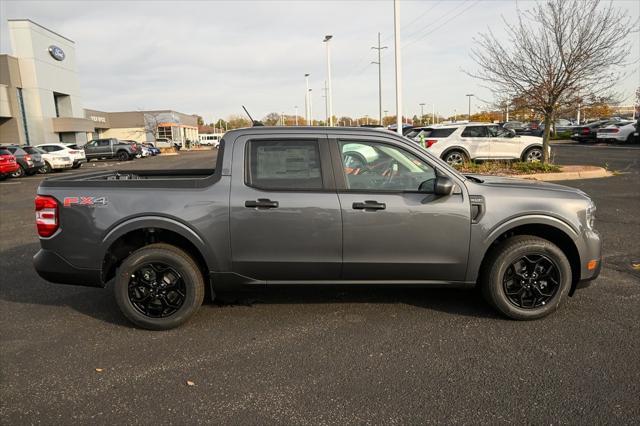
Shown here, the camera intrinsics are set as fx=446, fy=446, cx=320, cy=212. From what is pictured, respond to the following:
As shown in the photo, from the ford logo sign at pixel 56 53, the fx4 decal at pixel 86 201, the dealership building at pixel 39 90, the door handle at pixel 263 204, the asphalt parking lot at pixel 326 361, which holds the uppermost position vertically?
the ford logo sign at pixel 56 53

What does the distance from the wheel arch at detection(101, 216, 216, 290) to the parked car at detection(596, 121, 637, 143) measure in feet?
106

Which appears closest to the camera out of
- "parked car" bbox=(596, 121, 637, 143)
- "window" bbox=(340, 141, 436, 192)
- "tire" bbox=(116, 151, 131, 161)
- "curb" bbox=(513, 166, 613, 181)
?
"window" bbox=(340, 141, 436, 192)

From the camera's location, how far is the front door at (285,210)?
3.87 metres

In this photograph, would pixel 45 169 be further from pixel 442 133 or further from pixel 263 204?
pixel 263 204

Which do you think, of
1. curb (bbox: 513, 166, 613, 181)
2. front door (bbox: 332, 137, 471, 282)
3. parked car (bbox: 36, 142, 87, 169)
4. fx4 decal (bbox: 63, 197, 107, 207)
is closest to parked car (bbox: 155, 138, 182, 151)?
parked car (bbox: 36, 142, 87, 169)

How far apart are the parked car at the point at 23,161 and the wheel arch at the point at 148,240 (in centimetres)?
2021

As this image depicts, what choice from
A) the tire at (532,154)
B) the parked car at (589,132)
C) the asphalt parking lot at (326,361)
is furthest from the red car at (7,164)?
the parked car at (589,132)

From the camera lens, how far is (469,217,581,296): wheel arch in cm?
394

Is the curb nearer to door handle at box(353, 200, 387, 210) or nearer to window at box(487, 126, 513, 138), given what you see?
window at box(487, 126, 513, 138)

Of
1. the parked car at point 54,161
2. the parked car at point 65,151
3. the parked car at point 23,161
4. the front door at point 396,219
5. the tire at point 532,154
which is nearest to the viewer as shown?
the front door at point 396,219

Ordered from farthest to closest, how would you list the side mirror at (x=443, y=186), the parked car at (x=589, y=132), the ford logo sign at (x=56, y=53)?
1. the ford logo sign at (x=56, y=53)
2. the parked car at (x=589, y=132)
3. the side mirror at (x=443, y=186)

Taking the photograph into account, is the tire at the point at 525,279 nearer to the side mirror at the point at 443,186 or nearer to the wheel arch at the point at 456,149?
the side mirror at the point at 443,186

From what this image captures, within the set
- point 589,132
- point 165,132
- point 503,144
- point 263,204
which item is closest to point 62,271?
point 263,204

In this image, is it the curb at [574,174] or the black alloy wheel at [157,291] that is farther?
the curb at [574,174]
